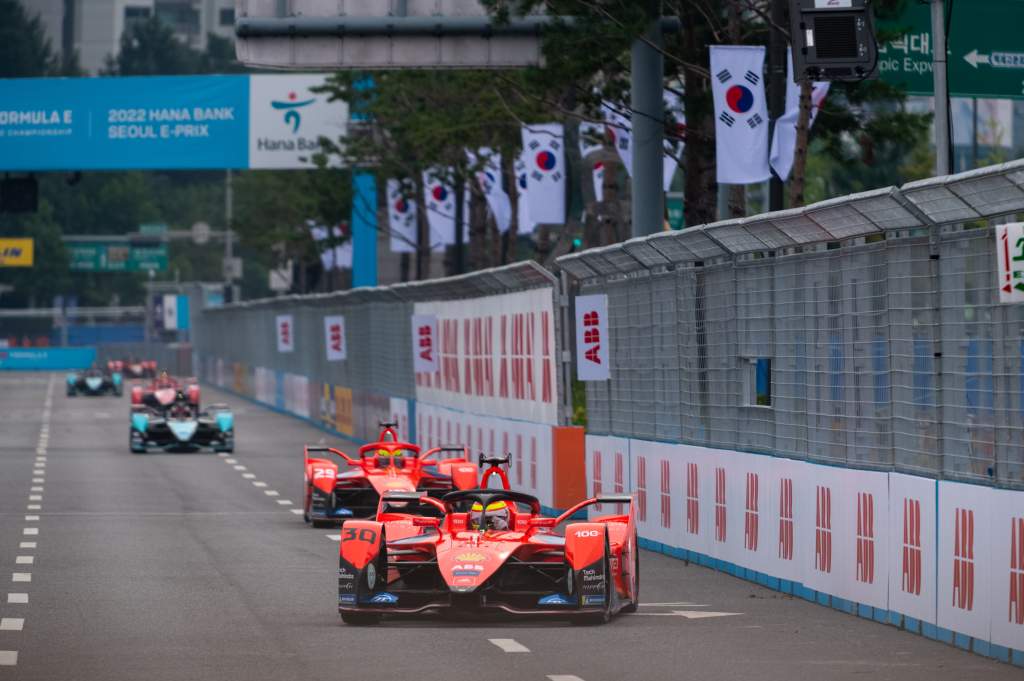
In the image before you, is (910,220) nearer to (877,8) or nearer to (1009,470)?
(1009,470)

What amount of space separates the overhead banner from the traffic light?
108346mm

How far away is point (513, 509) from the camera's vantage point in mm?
14859

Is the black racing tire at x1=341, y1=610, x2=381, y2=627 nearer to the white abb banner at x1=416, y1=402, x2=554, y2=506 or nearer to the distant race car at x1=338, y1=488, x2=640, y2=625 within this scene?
the distant race car at x1=338, y1=488, x2=640, y2=625

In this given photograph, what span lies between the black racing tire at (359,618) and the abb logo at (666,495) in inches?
233

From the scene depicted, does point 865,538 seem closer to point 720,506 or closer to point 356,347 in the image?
point 720,506

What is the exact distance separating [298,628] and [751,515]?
4.75 m

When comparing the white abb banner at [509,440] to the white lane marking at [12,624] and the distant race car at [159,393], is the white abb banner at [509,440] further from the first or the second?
the distant race car at [159,393]

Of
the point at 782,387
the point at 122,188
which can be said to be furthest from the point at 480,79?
the point at 122,188

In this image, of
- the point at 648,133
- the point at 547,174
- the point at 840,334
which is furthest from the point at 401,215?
the point at 840,334

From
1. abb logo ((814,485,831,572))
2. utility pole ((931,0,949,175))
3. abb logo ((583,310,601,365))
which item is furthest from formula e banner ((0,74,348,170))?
abb logo ((814,485,831,572))

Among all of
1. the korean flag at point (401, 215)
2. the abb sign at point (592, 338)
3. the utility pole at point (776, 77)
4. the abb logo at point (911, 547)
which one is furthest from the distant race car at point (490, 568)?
Result: the korean flag at point (401, 215)

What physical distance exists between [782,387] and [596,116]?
1539cm

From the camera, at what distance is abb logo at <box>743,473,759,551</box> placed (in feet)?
56.3

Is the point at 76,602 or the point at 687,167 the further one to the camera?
the point at 687,167
